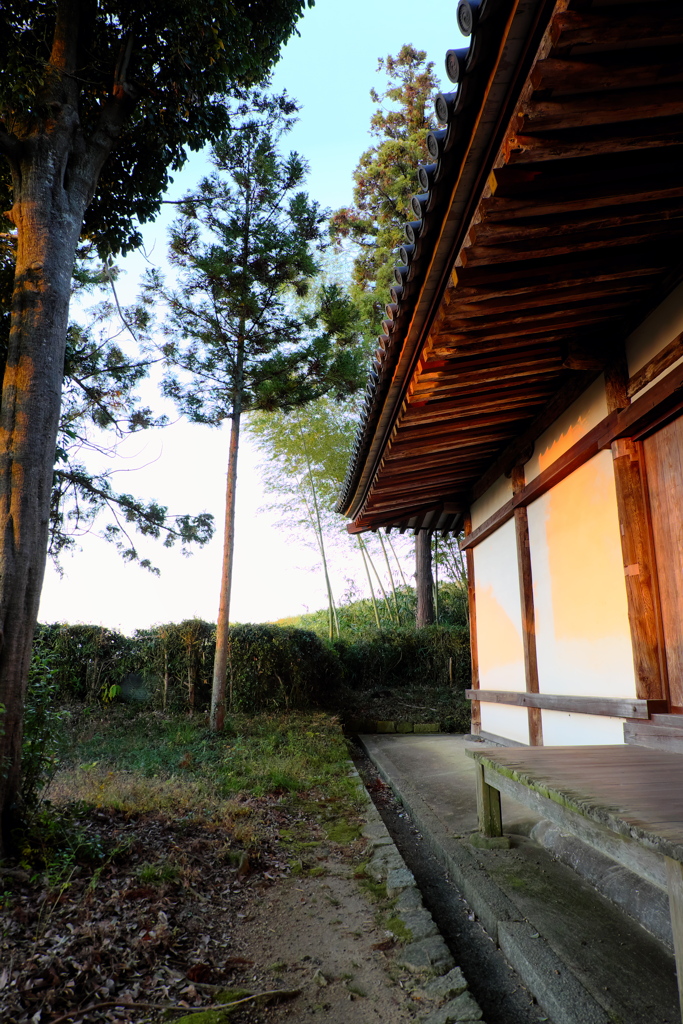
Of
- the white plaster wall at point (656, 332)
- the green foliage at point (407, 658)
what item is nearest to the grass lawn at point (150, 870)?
the white plaster wall at point (656, 332)

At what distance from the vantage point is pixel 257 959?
2.64 metres

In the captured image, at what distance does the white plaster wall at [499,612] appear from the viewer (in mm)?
5234

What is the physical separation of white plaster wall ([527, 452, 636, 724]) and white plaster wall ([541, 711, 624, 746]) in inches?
0.5

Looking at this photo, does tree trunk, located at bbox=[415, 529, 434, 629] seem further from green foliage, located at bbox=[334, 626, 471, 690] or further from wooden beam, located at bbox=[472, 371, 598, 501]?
wooden beam, located at bbox=[472, 371, 598, 501]

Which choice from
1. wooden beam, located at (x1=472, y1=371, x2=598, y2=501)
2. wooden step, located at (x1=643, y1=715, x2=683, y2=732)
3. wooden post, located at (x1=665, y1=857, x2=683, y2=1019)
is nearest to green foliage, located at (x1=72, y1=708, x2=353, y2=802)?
wooden step, located at (x1=643, y1=715, x2=683, y2=732)

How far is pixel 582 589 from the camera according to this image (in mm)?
3857

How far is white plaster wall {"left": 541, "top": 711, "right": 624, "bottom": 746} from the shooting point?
342 centimetres

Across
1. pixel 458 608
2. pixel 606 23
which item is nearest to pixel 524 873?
pixel 606 23

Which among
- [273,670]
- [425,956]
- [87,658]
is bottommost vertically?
[425,956]

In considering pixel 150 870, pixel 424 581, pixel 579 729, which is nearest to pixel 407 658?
pixel 424 581

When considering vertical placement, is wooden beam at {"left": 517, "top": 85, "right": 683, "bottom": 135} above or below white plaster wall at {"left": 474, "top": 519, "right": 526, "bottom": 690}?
above

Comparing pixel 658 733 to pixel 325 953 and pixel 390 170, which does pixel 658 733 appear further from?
pixel 390 170

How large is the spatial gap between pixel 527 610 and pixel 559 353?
2.19 metres

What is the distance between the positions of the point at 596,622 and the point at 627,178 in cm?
247
